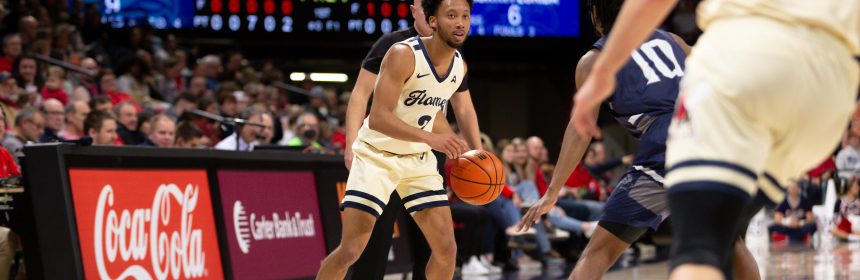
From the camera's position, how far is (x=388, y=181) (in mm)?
5582

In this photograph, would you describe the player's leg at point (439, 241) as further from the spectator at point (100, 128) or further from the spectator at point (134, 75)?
the spectator at point (134, 75)

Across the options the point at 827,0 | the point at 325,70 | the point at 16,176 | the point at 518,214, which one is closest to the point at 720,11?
the point at 827,0

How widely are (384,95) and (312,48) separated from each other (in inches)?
494

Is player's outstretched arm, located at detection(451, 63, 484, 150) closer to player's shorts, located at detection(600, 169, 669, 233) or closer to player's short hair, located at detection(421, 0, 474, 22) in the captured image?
player's short hair, located at detection(421, 0, 474, 22)

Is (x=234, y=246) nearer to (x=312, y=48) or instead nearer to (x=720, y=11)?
(x=720, y=11)

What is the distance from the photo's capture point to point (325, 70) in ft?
66.9

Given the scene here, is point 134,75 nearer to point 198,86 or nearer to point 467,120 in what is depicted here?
point 198,86

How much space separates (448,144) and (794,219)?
13.7m

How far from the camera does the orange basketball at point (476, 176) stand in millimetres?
5492

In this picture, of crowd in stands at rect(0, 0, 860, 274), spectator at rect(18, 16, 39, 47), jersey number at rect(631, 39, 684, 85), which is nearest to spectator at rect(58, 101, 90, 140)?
crowd in stands at rect(0, 0, 860, 274)

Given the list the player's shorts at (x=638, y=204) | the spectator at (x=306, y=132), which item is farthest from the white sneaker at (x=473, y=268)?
the player's shorts at (x=638, y=204)

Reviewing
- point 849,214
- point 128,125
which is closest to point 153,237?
point 128,125

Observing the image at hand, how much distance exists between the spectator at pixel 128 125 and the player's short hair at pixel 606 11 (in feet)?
19.3

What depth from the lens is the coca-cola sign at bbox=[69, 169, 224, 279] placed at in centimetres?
667
